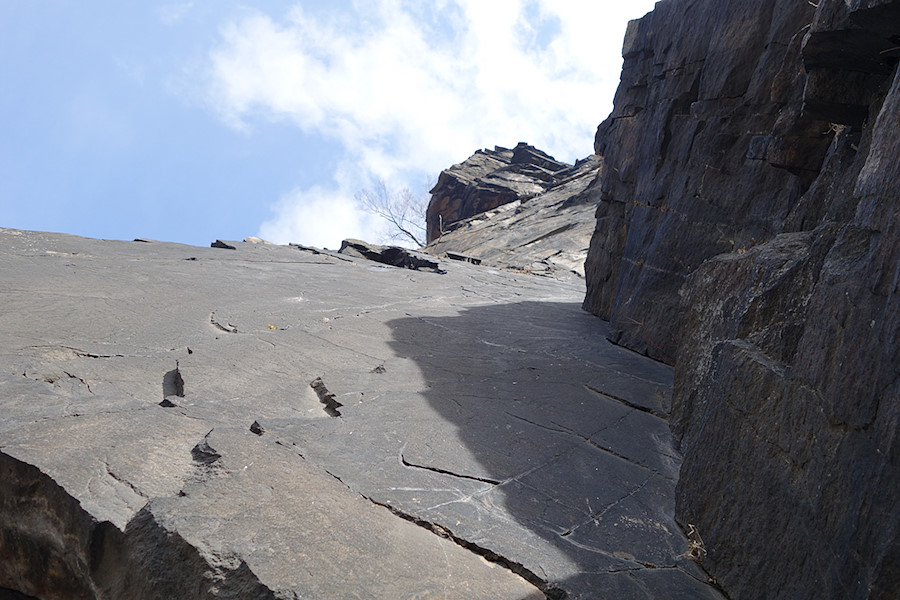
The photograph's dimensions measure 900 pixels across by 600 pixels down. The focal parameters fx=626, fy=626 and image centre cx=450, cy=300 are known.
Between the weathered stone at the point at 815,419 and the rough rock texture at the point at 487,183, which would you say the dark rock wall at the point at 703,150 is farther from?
the rough rock texture at the point at 487,183

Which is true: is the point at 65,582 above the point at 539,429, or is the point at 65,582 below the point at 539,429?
below

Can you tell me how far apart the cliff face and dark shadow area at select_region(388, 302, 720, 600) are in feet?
0.77

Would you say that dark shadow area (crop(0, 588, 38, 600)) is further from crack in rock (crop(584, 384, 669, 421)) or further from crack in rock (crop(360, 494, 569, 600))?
crack in rock (crop(584, 384, 669, 421))

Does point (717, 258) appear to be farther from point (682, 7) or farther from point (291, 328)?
point (682, 7)

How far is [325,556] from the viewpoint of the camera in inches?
83.4

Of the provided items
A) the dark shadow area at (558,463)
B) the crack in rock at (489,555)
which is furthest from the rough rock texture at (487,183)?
the crack in rock at (489,555)

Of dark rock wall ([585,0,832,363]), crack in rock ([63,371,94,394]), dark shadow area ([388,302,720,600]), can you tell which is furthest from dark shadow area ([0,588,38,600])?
dark rock wall ([585,0,832,363])

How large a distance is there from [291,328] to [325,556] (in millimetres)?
3619

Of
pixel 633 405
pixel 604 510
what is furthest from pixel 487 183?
pixel 604 510

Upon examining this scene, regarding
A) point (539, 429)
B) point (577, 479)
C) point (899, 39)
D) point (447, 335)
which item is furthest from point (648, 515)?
point (447, 335)

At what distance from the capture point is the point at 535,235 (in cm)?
1942

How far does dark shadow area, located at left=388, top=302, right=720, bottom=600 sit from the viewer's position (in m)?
2.42

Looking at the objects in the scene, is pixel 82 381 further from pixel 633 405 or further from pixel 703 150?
pixel 703 150

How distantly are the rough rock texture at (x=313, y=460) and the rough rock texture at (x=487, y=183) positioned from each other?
22.5m
